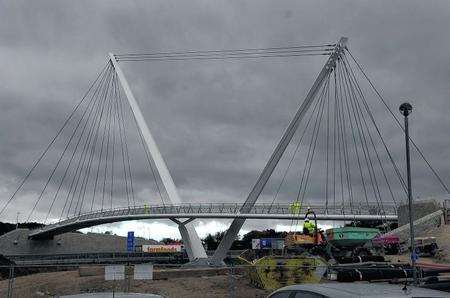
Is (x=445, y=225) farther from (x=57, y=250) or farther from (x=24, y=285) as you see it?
(x=57, y=250)

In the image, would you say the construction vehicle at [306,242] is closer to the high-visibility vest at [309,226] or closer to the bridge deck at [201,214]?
the high-visibility vest at [309,226]

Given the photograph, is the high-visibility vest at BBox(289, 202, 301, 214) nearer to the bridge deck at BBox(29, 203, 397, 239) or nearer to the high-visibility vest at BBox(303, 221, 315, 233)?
the bridge deck at BBox(29, 203, 397, 239)

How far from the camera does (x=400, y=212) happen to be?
45.2 m

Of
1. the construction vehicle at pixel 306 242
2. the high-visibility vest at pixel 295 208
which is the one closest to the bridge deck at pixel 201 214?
the high-visibility vest at pixel 295 208

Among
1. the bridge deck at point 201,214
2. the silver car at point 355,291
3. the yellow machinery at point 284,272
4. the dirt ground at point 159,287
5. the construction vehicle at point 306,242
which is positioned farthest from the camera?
the bridge deck at point 201,214

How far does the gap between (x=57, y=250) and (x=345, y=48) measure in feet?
236

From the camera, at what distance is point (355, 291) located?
229 inches

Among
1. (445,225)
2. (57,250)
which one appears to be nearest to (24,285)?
(445,225)

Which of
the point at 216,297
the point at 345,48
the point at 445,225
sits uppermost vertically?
the point at 345,48

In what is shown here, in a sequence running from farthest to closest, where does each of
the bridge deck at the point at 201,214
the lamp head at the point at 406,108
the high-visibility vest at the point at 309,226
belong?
the bridge deck at the point at 201,214 < the high-visibility vest at the point at 309,226 < the lamp head at the point at 406,108

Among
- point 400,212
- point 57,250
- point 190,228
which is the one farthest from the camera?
point 57,250

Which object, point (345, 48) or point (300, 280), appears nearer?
point (300, 280)

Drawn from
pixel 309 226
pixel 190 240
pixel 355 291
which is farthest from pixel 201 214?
pixel 355 291

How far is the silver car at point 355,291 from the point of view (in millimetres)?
5661
